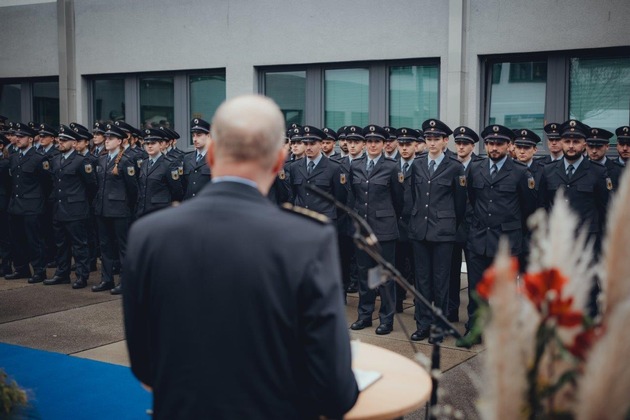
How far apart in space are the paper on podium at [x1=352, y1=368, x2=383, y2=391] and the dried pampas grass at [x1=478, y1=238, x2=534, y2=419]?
1.41m

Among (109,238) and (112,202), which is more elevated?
(112,202)

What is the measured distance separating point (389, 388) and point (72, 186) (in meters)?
8.80

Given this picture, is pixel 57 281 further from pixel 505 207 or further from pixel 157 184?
pixel 505 207

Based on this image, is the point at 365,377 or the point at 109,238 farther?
the point at 109,238

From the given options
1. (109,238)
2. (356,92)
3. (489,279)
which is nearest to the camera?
(489,279)

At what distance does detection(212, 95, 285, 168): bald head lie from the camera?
2.10m

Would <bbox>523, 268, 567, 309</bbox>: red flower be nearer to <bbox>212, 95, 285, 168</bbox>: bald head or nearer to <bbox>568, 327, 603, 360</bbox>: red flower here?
<bbox>568, 327, 603, 360</bbox>: red flower

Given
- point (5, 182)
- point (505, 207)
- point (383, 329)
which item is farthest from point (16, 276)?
point (505, 207)

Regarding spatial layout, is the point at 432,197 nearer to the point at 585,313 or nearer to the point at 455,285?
the point at 455,285

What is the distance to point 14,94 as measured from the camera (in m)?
18.1

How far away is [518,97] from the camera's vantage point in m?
12.5

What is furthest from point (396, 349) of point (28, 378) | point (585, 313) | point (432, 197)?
point (585, 313)

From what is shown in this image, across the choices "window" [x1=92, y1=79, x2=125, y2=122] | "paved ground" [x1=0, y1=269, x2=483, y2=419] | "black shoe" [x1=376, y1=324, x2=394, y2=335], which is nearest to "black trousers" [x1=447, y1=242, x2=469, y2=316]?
"paved ground" [x1=0, y1=269, x2=483, y2=419]

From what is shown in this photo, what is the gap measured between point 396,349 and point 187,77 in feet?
33.2
